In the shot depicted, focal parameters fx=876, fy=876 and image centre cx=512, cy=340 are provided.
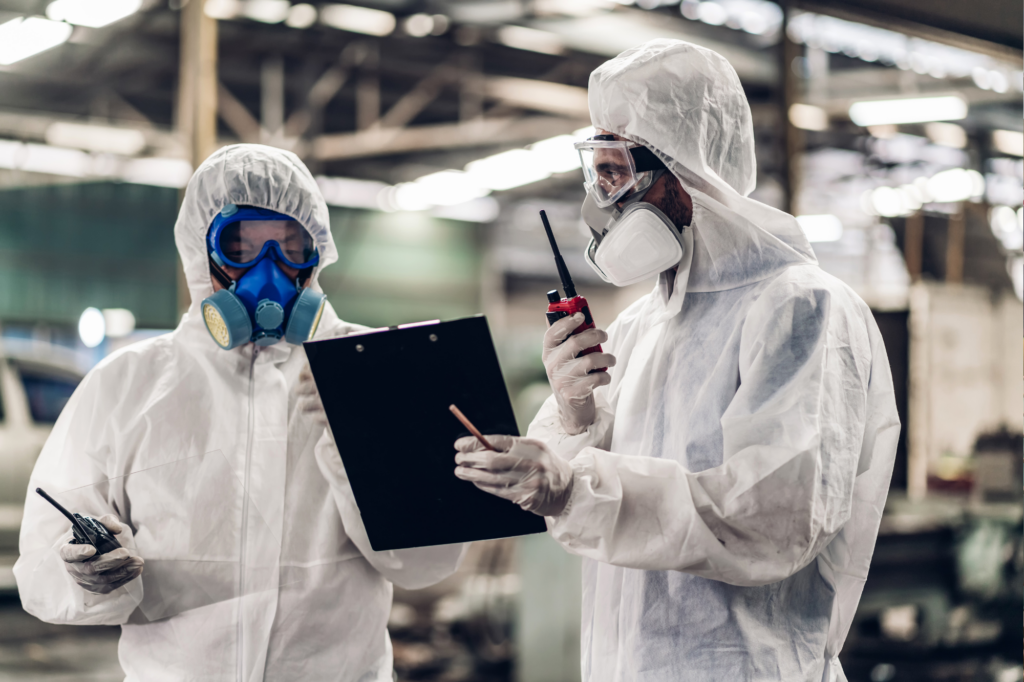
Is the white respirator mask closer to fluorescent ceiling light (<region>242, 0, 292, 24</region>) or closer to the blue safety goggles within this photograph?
the blue safety goggles

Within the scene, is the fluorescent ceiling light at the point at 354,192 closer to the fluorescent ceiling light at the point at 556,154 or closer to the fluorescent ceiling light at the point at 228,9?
the fluorescent ceiling light at the point at 556,154

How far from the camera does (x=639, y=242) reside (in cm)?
143

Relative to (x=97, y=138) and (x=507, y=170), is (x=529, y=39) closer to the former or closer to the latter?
(x=507, y=170)

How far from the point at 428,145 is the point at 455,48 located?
1.66 meters

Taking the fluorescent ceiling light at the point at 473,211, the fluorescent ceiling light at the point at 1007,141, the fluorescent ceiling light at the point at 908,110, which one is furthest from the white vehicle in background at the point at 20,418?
the fluorescent ceiling light at the point at 1007,141

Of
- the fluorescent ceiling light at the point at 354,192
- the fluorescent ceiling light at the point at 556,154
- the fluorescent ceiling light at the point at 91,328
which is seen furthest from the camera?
the fluorescent ceiling light at the point at 354,192

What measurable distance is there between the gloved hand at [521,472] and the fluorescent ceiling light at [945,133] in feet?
26.5

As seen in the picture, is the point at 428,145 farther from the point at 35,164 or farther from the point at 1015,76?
the point at 1015,76

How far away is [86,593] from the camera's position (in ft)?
4.86

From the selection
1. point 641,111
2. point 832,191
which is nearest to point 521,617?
point 641,111

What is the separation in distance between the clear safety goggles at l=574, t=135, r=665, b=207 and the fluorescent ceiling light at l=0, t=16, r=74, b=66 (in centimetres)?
392

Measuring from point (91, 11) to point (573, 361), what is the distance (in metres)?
5.44

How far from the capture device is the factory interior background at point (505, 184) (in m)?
4.67

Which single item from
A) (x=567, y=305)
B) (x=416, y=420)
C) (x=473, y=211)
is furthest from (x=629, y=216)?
(x=473, y=211)
